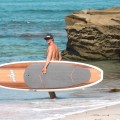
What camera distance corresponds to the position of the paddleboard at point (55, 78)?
1152 cm

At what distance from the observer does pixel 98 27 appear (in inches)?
819

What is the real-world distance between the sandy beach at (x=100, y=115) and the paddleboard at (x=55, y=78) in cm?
174

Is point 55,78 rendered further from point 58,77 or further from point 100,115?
point 100,115

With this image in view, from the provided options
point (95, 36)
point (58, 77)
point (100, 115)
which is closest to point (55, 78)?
point (58, 77)

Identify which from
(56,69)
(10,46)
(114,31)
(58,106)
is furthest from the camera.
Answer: (10,46)

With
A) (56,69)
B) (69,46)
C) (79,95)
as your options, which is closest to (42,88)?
(56,69)

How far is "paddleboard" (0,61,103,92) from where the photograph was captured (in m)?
11.5

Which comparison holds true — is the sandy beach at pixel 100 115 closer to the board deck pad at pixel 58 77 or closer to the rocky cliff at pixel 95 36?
the board deck pad at pixel 58 77

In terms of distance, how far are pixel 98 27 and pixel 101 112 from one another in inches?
456

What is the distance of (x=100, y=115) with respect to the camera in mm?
9172

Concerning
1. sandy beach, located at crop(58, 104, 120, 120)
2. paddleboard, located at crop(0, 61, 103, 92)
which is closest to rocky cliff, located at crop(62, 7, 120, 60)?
paddleboard, located at crop(0, 61, 103, 92)

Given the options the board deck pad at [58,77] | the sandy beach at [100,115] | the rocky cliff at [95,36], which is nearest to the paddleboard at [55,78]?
the board deck pad at [58,77]

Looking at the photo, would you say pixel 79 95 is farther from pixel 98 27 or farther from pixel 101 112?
pixel 98 27

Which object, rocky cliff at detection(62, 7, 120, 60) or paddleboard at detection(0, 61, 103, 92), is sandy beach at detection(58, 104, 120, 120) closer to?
paddleboard at detection(0, 61, 103, 92)
